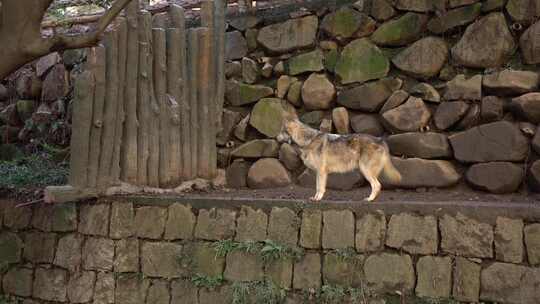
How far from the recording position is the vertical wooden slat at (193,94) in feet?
25.1

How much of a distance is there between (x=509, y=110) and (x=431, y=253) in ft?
7.13

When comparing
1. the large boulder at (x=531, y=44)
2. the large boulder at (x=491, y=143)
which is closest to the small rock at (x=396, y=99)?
→ the large boulder at (x=491, y=143)

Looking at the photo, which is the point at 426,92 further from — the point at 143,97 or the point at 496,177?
the point at 143,97

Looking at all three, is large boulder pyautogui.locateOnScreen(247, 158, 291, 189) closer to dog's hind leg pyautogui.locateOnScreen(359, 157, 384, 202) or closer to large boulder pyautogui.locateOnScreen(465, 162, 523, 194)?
dog's hind leg pyautogui.locateOnScreen(359, 157, 384, 202)

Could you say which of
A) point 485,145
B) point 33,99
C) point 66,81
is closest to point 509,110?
point 485,145

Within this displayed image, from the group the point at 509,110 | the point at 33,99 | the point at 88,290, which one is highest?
the point at 33,99

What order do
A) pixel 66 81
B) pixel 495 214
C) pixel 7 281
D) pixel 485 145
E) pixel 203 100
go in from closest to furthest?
1. pixel 495 214
2. pixel 485 145
3. pixel 7 281
4. pixel 203 100
5. pixel 66 81

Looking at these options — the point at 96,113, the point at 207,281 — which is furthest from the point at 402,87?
the point at 96,113

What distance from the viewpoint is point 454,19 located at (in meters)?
6.85

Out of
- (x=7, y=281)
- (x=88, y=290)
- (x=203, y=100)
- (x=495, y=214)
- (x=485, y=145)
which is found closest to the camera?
(x=495, y=214)

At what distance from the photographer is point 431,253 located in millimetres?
5293

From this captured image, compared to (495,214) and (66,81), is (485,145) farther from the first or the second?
(66,81)

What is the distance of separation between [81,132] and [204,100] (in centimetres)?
176

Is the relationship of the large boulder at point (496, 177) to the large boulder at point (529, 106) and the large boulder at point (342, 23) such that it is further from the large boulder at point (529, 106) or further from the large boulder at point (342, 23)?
the large boulder at point (342, 23)
